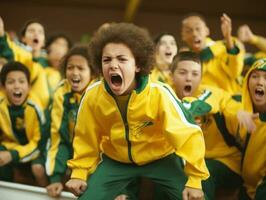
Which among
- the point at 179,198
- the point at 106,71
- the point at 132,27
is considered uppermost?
the point at 132,27

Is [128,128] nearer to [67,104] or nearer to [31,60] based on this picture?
[67,104]

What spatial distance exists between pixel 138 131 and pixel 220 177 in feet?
1.64

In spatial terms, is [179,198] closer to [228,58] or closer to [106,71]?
[106,71]

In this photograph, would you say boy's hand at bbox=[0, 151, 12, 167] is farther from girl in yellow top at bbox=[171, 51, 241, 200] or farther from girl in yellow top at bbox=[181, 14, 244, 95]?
girl in yellow top at bbox=[181, 14, 244, 95]

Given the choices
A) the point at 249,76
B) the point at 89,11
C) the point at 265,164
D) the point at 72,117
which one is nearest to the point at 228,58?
the point at 249,76

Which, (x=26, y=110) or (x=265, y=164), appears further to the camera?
(x=26, y=110)

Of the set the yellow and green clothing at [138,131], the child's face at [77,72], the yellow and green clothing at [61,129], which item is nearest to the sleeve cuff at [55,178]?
the yellow and green clothing at [61,129]

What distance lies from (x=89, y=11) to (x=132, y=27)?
3254 mm

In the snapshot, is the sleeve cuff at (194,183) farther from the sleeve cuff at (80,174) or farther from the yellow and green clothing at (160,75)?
the yellow and green clothing at (160,75)

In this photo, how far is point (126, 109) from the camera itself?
4.56 ft

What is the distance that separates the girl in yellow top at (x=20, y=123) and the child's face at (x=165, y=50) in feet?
2.39

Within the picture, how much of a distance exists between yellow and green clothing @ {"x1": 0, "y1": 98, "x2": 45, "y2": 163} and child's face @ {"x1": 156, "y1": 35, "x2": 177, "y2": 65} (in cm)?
73

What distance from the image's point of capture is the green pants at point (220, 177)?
1.64 meters

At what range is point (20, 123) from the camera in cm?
193
